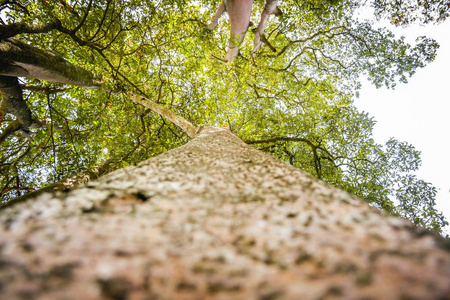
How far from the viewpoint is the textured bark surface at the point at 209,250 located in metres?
0.50

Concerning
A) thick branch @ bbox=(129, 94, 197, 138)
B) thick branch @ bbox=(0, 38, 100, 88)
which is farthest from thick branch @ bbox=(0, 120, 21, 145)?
thick branch @ bbox=(129, 94, 197, 138)

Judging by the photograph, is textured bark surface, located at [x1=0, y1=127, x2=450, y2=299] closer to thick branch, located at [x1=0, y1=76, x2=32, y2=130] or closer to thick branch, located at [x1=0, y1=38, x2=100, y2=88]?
thick branch, located at [x1=0, y1=38, x2=100, y2=88]

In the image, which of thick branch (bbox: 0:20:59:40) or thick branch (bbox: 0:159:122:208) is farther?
thick branch (bbox: 0:159:122:208)

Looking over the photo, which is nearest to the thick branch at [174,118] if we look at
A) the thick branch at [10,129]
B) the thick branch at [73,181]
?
the thick branch at [73,181]

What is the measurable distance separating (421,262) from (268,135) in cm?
787

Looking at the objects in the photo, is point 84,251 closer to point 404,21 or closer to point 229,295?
point 229,295

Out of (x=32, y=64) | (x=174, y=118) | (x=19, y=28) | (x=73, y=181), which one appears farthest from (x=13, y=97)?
(x=174, y=118)

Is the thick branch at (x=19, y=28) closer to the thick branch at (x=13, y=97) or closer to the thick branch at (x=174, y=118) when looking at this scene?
the thick branch at (x=13, y=97)

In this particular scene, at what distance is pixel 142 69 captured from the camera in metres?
6.40

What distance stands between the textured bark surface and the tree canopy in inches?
219

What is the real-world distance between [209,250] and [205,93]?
756 centimetres

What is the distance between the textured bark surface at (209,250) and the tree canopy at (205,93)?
18.2 feet

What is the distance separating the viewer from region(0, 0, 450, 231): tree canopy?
560 centimetres

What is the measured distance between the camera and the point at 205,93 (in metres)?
7.68
